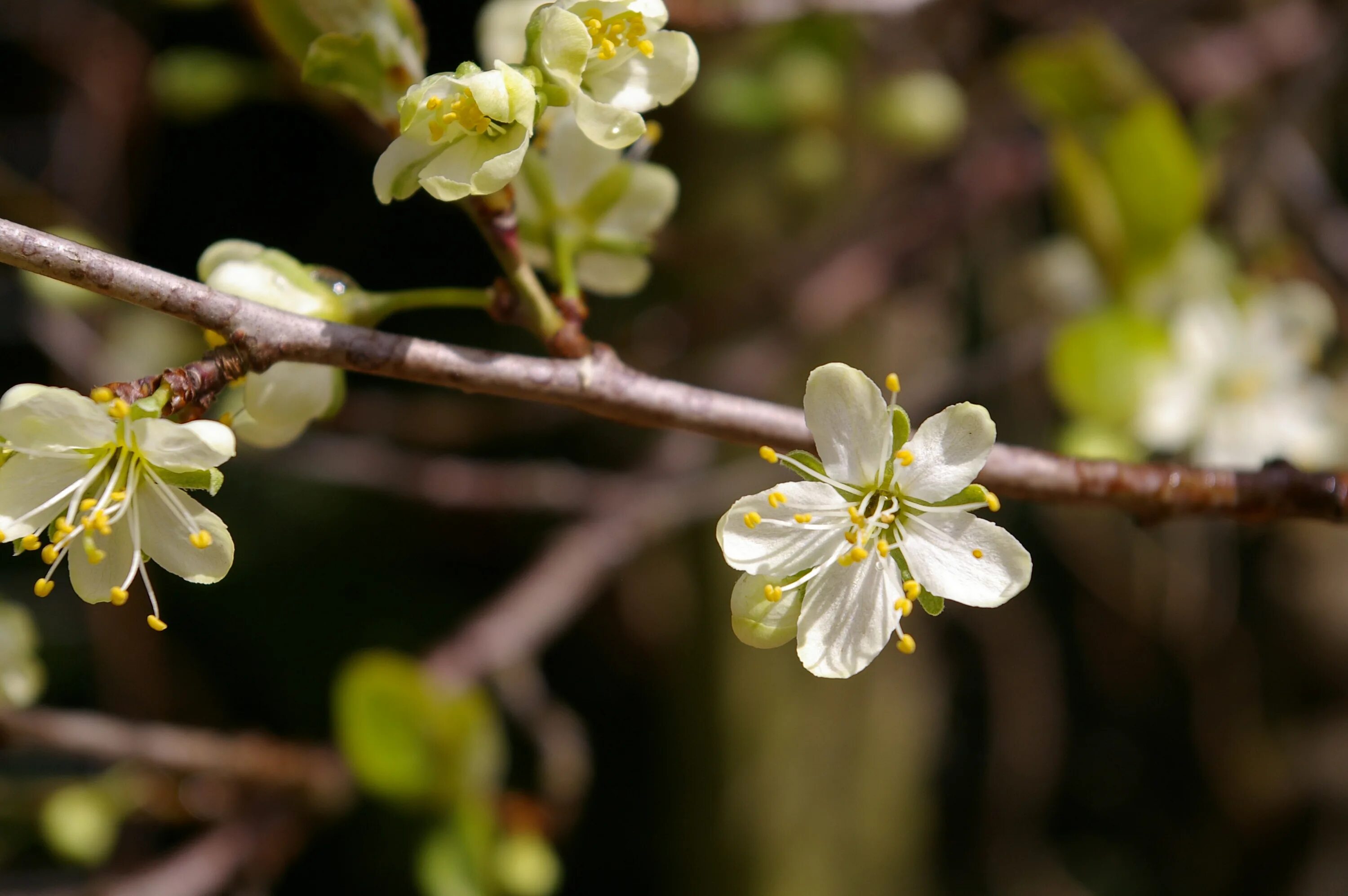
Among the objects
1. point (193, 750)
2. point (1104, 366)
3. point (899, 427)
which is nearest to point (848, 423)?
point (899, 427)

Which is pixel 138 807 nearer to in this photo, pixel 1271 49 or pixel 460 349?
pixel 460 349

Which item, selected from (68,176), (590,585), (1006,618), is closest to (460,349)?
(590,585)

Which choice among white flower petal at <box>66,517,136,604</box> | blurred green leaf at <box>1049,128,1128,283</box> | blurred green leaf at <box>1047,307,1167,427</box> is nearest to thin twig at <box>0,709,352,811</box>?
white flower petal at <box>66,517,136,604</box>

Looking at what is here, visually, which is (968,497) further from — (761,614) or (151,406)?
(151,406)

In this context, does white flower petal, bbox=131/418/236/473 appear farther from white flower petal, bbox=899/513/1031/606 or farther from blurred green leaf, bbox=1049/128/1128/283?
blurred green leaf, bbox=1049/128/1128/283

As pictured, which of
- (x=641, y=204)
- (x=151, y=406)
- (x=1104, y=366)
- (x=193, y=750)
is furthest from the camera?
(x=193, y=750)

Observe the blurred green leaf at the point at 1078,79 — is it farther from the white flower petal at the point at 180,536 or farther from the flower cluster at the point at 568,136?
the white flower petal at the point at 180,536

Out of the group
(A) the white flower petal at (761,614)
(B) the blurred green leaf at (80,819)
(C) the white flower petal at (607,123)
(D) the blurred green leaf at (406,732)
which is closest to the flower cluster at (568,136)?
(C) the white flower petal at (607,123)
